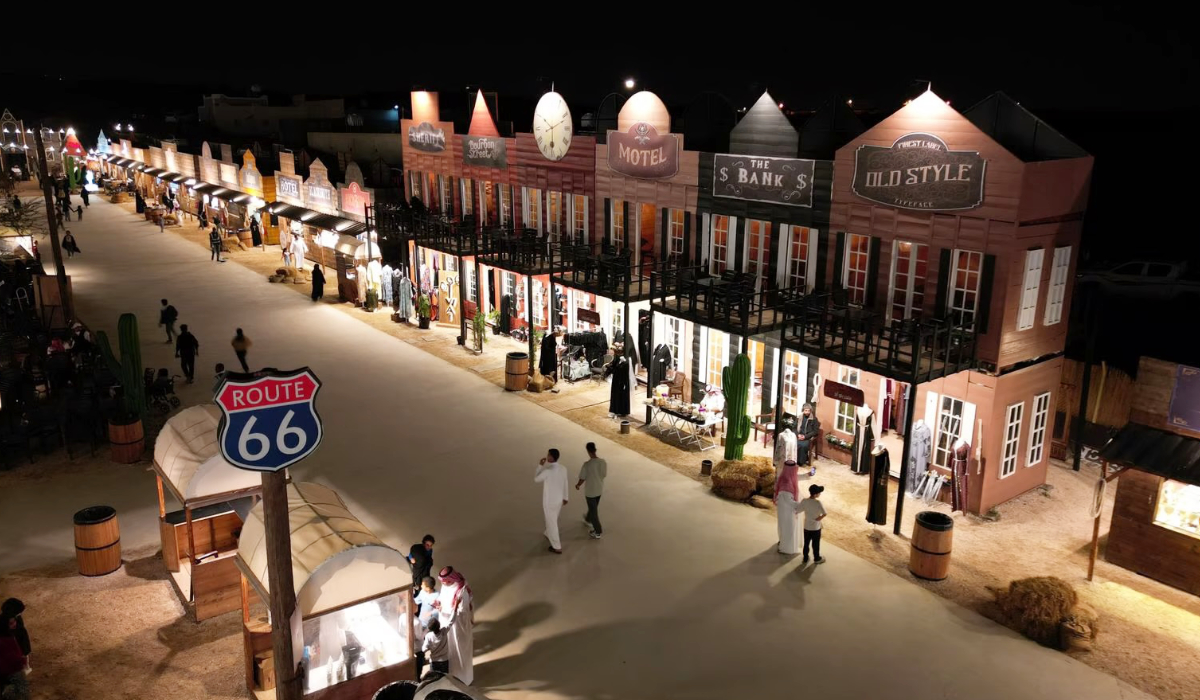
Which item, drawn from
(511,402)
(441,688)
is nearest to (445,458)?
(511,402)

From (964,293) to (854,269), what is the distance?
237 cm

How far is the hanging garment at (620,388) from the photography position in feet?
60.9

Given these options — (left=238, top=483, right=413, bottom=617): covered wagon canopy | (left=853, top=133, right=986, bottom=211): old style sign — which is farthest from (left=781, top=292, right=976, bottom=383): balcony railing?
(left=238, top=483, right=413, bottom=617): covered wagon canopy

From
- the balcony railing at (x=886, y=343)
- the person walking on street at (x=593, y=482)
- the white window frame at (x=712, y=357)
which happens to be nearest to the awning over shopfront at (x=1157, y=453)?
the balcony railing at (x=886, y=343)

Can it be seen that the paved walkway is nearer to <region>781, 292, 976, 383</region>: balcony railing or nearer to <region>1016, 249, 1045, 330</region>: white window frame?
<region>781, 292, 976, 383</region>: balcony railing

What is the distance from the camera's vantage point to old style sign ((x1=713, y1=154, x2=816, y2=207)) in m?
17.0

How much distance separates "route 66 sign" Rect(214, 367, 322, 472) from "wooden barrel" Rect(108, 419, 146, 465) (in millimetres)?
11405

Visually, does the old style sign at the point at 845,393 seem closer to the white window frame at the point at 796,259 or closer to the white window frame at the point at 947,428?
the white window frame at the point at 947,428

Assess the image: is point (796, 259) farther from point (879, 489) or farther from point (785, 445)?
point (879, 489)

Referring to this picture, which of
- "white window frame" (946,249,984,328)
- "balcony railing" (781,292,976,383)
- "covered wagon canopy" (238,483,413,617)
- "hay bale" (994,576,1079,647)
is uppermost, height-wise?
"white window frame" (946,249,984,328)

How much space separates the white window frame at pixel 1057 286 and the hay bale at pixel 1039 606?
5.54 m

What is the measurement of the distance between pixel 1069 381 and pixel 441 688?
49.7ft

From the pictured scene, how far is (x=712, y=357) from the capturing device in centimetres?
1989

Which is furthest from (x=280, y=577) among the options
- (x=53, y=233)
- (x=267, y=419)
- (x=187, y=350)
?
(x=53, y=233)
